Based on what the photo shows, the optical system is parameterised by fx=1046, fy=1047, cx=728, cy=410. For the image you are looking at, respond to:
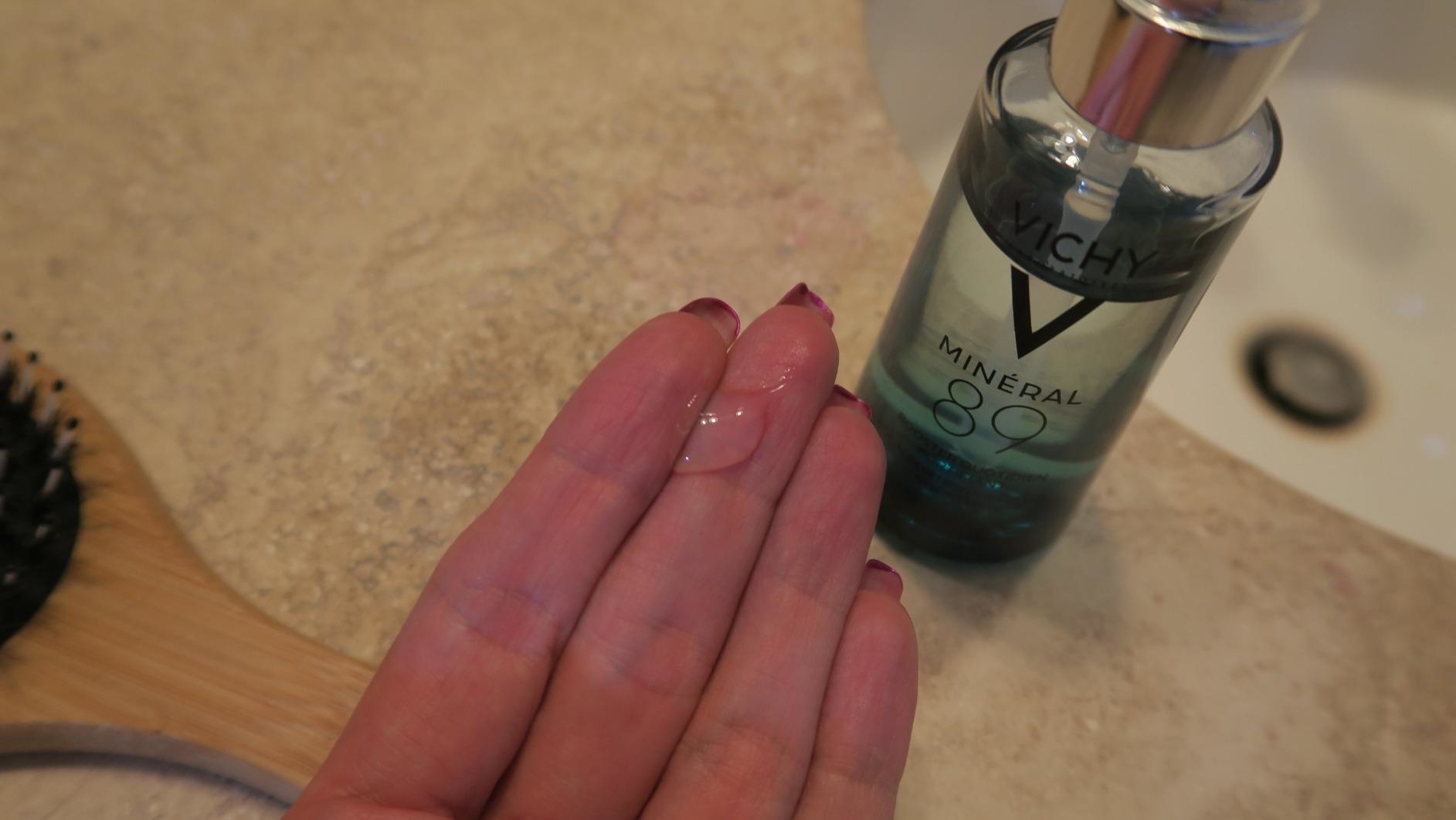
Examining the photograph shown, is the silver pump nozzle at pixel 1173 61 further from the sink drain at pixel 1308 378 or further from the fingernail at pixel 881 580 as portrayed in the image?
the sink drain at pixel 1308 378

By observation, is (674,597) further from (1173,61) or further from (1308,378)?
(1308,378)

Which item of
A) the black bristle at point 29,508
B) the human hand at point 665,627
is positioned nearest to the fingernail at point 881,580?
the human hand at point 665,627

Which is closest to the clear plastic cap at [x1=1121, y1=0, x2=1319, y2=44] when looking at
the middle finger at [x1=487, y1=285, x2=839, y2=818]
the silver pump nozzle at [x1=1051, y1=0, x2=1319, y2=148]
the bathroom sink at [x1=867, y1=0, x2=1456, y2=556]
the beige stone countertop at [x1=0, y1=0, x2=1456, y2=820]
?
the silver pump nozzle at [x1=1051, y1=0, x2=1319, y2=148]

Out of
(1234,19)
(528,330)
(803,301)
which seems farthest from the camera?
(528,330)

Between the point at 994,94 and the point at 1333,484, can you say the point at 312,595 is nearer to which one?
the point at 994,94

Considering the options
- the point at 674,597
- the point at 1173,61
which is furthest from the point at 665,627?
the point at 1173,61

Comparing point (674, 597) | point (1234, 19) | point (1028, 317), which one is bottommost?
point (674, 597)
